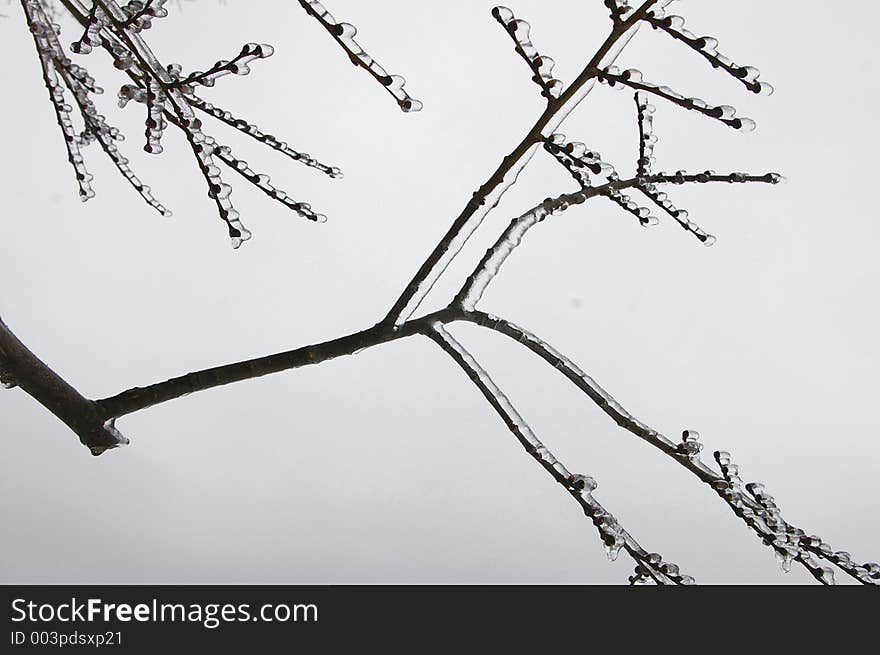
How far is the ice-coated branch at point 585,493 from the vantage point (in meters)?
0.63

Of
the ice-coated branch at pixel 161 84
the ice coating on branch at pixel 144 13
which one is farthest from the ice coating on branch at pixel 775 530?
the ice coating on branch at pixel 144 13

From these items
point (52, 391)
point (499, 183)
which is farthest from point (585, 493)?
point (52, 391)

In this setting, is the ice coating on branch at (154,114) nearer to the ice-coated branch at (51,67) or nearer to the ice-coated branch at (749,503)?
the ice-coated branch at (51,67)

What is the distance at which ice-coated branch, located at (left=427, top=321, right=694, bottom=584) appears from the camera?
24.8 inches

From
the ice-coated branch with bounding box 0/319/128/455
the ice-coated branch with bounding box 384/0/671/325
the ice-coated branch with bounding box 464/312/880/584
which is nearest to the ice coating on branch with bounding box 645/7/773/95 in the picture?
the ice-coated branch with bounding box 384/0/671/325

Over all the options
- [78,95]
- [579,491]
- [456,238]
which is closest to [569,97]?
[456,238]

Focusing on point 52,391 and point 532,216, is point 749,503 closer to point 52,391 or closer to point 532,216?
point 532,216

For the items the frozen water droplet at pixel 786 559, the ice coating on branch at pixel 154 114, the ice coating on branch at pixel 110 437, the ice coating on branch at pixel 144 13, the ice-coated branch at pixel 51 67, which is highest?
the ice-coated branch at pixel 51 67

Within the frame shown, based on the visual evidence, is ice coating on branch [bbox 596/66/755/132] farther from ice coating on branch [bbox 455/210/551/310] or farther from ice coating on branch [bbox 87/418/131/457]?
ice coating on branch [bbox 87/418/131/457]
